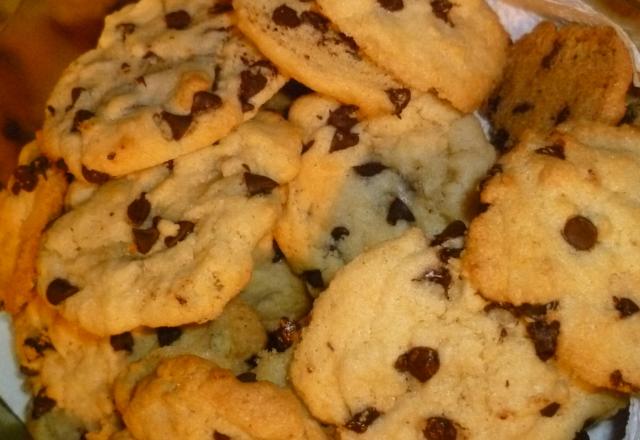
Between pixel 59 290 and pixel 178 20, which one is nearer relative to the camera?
pixel 59 290

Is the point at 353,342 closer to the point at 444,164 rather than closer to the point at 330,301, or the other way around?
the point at 330,301

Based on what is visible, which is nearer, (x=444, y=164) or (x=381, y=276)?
(x=381, y=276)

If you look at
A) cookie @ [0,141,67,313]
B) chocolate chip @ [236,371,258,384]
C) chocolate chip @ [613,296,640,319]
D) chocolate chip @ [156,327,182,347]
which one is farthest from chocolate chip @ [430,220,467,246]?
cookie @ [0,141,67,313]

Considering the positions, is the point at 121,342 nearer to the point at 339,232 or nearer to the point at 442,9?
the point at 339,232

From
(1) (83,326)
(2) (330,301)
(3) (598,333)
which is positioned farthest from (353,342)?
(1) (83,326)

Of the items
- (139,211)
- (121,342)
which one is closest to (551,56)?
(139,211)

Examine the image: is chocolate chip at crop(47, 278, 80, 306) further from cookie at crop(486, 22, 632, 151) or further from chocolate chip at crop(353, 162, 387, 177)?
cookie at crop(486, 22, 632, 151)
